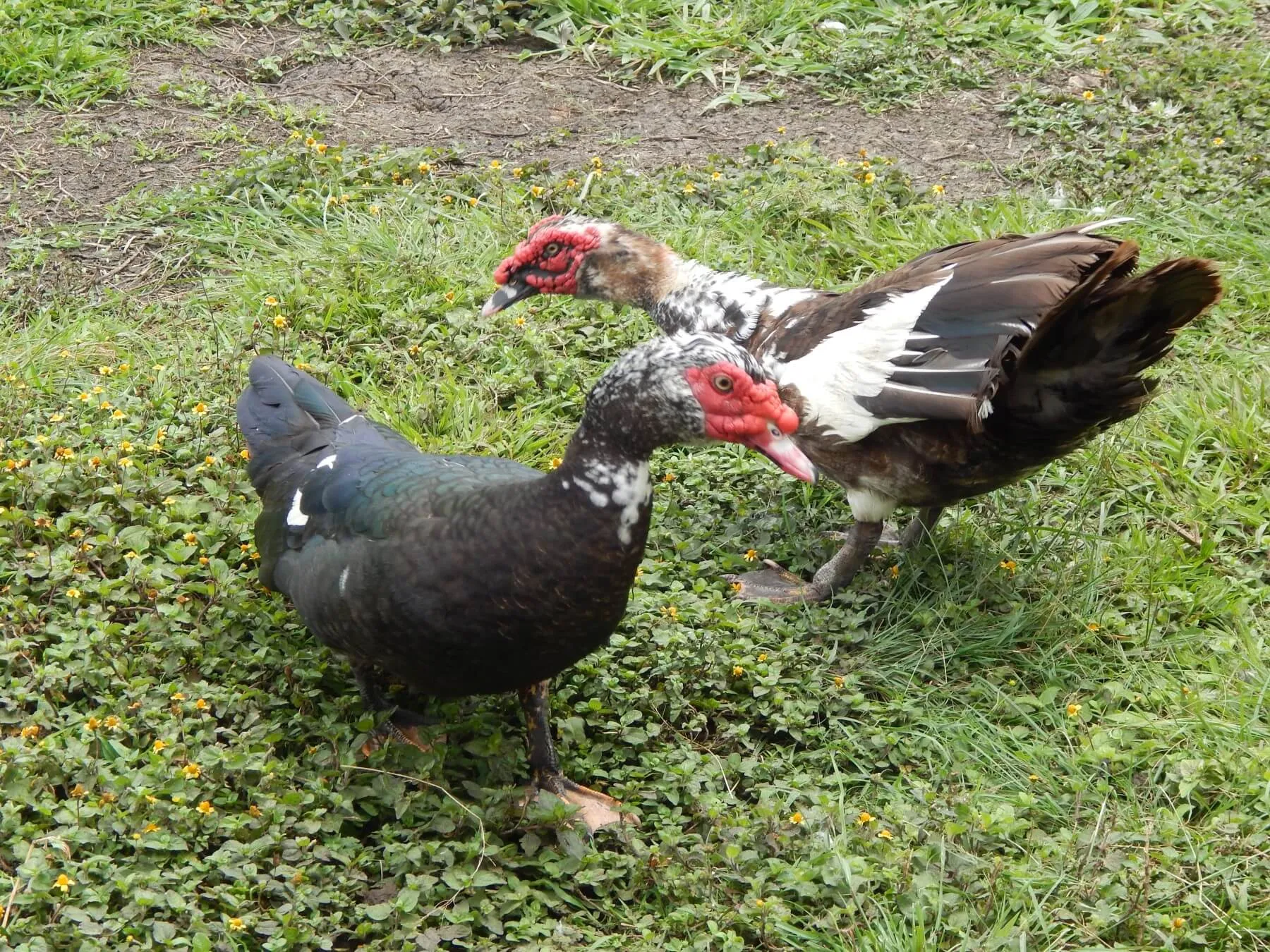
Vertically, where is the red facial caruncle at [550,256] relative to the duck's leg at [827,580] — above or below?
above

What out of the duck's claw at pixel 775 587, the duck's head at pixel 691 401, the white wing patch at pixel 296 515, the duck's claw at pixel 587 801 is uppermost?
the duck's head at pixel 691 401

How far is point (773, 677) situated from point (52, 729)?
6.41 feet

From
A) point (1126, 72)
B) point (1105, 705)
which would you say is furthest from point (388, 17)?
point (1105, 705)

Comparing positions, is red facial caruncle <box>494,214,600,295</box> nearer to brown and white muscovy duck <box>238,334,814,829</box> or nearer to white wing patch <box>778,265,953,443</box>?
white wing patch <box>778,265,953,443</box>

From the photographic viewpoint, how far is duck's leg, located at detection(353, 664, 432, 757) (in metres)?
3.49

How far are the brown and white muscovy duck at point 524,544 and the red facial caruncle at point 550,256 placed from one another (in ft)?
4.72

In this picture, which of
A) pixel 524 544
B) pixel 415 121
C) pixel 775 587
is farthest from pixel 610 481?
pixel 415 121

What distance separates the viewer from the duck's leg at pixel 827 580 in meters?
4.19

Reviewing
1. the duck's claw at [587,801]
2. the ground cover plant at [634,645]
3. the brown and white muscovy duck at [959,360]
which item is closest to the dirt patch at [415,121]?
the ground cover plant at [634,645]

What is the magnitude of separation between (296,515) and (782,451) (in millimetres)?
1421

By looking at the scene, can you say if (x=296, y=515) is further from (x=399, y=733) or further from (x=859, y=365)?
(x=859, y=365)

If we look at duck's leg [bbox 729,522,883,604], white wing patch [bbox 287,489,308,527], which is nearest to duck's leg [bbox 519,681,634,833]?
white wing patch [bbox 287,489,308,527]

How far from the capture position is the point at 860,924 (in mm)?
2945

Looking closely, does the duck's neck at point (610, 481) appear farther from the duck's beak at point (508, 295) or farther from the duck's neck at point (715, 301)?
the duck's beak at point (508, 295)
